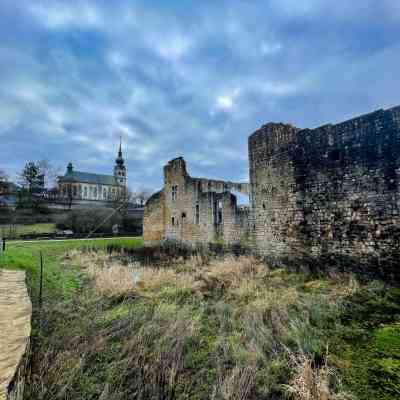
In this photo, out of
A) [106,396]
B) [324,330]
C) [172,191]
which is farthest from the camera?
[172,191]

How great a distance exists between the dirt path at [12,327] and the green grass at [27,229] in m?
25.7

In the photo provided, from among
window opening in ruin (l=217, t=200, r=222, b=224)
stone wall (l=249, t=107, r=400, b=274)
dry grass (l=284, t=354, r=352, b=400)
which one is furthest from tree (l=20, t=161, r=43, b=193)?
dry grass (l=284, t=354, r=352, b=400)

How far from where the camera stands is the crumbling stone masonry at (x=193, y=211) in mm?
12922

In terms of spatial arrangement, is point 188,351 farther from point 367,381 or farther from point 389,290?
point 389,290

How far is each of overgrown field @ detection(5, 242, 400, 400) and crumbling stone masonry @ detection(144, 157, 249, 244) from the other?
6.39 m

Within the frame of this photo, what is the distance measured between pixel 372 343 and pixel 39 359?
4.62m

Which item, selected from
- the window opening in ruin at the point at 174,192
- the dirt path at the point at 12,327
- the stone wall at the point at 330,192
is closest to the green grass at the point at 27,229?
the window opening in ruin at the point at 174,192

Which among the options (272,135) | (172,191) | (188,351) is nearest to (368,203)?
(272,135)

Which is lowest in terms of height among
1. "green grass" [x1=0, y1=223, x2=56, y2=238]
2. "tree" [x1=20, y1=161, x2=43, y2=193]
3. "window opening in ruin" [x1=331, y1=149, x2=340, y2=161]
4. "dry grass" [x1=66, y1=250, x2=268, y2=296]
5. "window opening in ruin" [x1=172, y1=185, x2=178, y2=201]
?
"dry grass" [x1=66, y1=250, x2=268, y2=296]

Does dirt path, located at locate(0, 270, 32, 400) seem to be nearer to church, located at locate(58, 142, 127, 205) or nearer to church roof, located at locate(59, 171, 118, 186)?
church, located at locate(58, 142, 127, 205)

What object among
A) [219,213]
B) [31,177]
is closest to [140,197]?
[31,177]

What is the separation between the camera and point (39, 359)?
3.20 m

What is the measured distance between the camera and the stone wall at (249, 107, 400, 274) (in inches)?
279

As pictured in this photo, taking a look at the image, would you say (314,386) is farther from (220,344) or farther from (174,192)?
(174,192)
